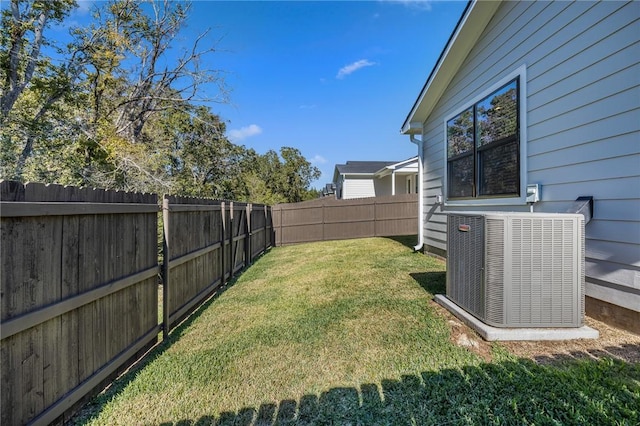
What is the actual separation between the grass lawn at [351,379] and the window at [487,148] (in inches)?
89.8

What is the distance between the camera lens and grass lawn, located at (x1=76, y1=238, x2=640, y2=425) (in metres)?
1.88

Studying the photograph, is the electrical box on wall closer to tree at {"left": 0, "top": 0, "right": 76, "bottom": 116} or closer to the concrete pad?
the concrete pad

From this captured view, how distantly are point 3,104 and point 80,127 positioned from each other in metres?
1.43

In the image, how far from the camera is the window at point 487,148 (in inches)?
166

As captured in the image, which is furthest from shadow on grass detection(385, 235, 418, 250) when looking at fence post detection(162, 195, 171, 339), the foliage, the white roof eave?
the foliage

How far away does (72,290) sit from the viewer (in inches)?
80.0

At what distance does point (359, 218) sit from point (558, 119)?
363 inches

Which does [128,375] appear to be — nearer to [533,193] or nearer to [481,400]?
[481,400]

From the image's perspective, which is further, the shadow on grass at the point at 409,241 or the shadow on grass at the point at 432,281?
the shadow on grass at the point at 409,241

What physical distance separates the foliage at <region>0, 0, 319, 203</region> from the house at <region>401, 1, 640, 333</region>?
25.5ft

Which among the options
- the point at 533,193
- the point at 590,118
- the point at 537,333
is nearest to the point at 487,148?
the point at 533,193

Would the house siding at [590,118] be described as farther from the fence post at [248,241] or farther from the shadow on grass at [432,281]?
the fence post at [248,241]

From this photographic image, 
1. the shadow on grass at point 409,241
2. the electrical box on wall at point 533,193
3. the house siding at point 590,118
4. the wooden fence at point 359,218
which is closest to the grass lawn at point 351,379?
the house siding at point 590,118

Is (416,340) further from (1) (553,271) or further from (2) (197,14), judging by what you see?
(2) (197,14)
